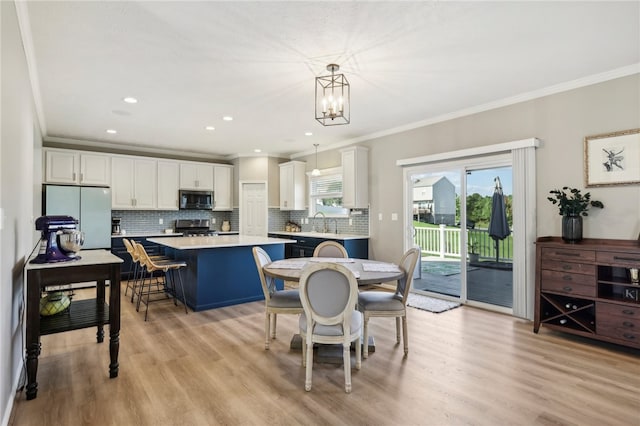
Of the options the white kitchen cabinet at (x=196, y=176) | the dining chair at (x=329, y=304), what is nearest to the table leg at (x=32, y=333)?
the dining chair at (x=329, y=304)

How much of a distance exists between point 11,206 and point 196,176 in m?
5.41

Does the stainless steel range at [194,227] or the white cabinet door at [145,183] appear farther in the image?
the stainless steel range at [194,227]

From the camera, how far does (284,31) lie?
262 cm

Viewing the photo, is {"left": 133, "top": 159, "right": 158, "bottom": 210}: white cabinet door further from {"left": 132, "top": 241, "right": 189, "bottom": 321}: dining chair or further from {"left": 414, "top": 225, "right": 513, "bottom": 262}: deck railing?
{"left": 414, "top": 225, "right": 513, "bottom": 262}: deck railing

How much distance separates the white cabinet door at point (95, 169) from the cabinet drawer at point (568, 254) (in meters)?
6.99

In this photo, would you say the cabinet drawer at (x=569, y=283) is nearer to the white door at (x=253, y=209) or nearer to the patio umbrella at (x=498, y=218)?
the patio umbrella at (x=498, y=218)

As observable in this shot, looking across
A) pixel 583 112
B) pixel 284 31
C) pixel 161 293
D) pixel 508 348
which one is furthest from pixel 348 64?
pixel 161 293

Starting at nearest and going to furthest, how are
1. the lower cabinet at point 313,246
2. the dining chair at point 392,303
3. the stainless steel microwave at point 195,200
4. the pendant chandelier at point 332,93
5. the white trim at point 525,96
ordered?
the dining chair at point 392,303, the pendant chandelier at point 332,93, the white trim at point 525,96, the lower cabinet at point 313,246, the stainless steel microwave at point 195,200

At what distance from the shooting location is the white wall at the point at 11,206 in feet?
6.16

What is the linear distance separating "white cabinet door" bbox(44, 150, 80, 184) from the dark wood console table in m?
4.04

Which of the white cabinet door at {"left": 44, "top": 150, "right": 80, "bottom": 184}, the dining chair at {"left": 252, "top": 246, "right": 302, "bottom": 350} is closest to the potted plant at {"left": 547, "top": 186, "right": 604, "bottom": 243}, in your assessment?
the dining chair at {"left": 252, "top": 246, "right": 302, "bottom": 350}

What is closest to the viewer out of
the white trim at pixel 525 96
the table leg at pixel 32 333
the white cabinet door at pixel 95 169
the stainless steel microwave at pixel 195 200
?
the table leg at pixel 32 333

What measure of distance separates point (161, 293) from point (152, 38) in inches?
151

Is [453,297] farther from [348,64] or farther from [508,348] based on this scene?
[348,64]
